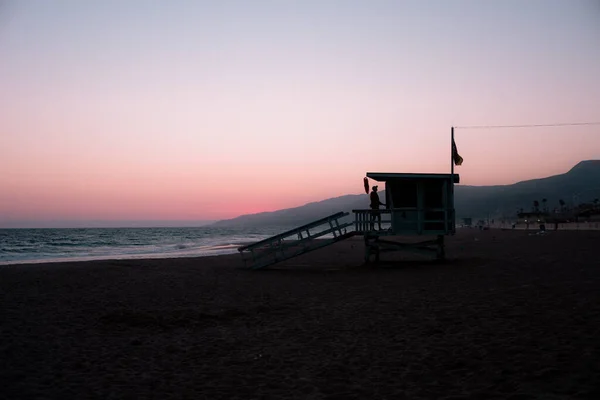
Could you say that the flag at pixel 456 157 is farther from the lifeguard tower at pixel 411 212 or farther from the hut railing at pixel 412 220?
the hut railing at pixel 412 220

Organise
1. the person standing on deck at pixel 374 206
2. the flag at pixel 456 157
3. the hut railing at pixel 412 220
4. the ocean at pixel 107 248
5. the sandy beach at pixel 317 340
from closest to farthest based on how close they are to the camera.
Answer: the sandy beach at pixel 317 340 → the hut railing at pixel 412 220 → the person standing on deck at pixel 374 206 → the flag at pixel 456 157 → the ocean at pixel 107 248

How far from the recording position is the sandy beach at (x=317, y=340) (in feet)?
20.8

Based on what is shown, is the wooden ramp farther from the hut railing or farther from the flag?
the flag

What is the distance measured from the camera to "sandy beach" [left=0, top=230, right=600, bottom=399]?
20.8ft

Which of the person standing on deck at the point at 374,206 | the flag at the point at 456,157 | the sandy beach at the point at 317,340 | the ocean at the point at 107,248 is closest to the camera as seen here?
the sandy beach at the point at 317,340

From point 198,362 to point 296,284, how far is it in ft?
28.7

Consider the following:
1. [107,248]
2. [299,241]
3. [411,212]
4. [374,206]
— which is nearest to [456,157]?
[411,212]

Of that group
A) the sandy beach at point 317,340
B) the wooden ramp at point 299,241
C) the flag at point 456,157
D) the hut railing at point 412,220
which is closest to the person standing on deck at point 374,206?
the hut railing at point 412,220

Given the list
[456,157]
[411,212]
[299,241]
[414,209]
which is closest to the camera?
[414,209]

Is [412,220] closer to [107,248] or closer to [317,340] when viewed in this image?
[317,340]

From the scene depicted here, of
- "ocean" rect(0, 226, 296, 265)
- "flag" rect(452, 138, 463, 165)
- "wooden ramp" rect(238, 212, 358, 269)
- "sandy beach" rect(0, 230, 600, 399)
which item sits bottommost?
"ocean" rect(0, 226, 296, 265)

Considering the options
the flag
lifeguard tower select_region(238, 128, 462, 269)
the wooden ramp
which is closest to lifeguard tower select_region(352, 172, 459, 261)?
lifeguard tower select_region(238, 128, 462, 269)

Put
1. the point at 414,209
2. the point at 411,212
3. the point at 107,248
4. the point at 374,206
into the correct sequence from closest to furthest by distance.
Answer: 1. the point at 414,209
2. the point at 411,212
3. the point at 374,206
4. the point at 107,248

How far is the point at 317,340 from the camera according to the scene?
8.80 m
